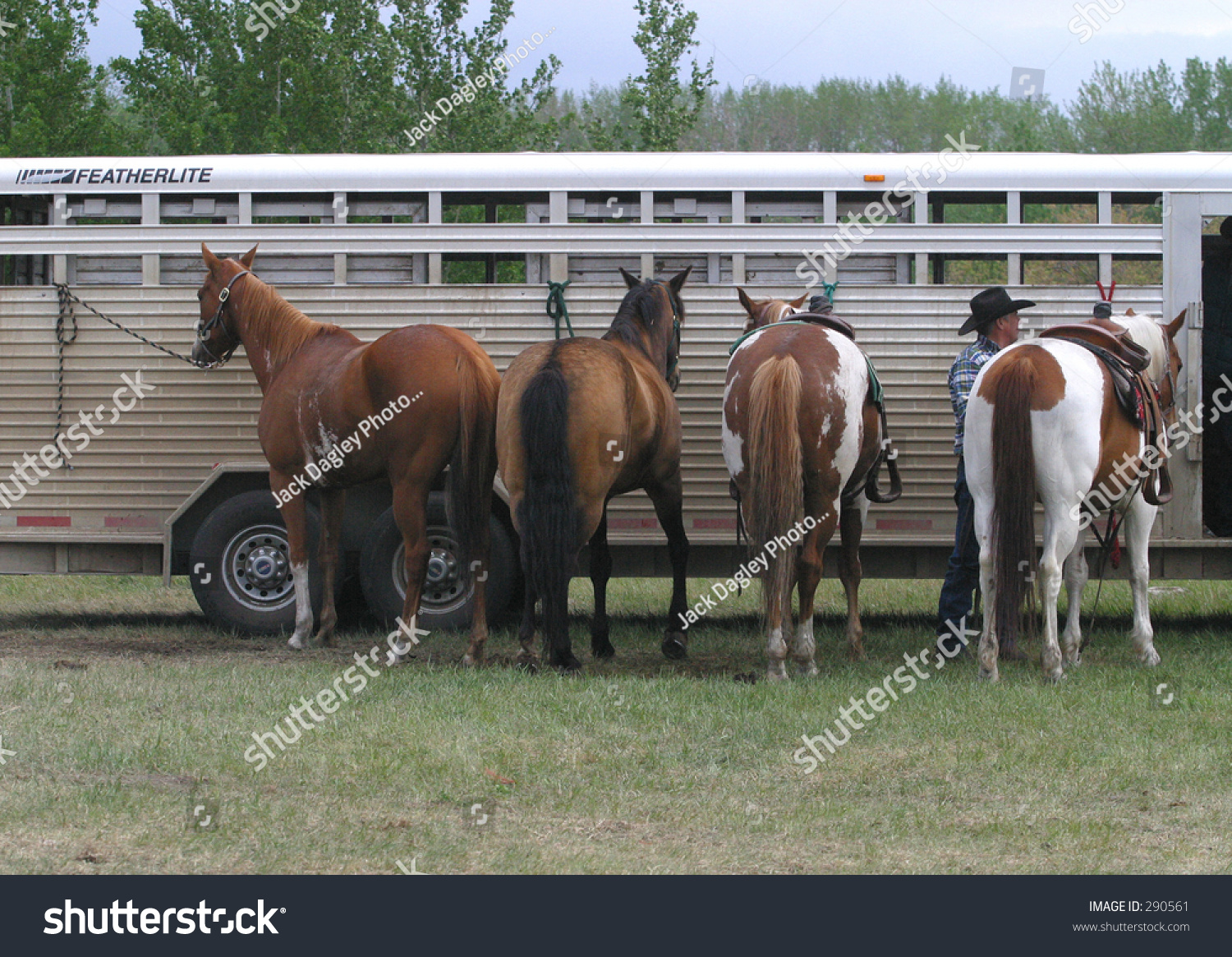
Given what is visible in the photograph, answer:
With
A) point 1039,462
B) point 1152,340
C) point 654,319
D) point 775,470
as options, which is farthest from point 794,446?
point 1152,340

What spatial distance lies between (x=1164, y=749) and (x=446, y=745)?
3053 millimetres

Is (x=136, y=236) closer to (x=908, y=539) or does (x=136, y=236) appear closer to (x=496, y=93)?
(x=908, y=539)

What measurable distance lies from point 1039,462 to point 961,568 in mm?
1379

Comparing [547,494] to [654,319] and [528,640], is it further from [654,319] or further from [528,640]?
[654,319]

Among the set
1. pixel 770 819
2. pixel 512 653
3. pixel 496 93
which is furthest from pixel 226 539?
pixel 496 93

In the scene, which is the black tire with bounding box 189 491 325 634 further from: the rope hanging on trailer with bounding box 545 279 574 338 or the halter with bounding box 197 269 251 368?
the rope hanging on trailer with bounding box 545 279 574 338

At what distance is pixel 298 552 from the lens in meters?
8.26

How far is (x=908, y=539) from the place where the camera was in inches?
346

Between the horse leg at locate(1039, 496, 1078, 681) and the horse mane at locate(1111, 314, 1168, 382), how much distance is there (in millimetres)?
1432

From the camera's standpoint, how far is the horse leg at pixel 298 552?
26.9 feet

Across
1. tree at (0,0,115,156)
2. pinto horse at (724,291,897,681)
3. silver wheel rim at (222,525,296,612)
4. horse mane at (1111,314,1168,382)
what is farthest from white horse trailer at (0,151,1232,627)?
tree at (0,0,115,156)

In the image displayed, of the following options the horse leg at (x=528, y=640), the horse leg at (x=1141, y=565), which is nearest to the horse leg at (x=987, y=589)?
the horse leg at (x=1141, y=565)

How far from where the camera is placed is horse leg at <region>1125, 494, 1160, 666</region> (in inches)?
301

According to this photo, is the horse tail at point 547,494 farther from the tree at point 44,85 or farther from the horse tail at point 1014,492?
the tree at point 44,85
